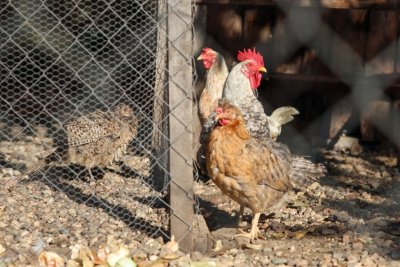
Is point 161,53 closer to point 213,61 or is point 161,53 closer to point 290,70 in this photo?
point 213,61

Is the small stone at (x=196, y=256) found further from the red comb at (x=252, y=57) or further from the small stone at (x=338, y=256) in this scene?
the red comb at (x=252, y=57)

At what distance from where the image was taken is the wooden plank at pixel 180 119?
3.68 meters

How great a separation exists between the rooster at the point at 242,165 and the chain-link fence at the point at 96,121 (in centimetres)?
31

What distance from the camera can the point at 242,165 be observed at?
166 inches

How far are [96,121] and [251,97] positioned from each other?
1.19 m

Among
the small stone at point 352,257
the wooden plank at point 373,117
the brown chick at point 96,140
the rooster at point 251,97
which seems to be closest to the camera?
the small stone at point 352,257

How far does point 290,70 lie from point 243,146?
2.37 meters

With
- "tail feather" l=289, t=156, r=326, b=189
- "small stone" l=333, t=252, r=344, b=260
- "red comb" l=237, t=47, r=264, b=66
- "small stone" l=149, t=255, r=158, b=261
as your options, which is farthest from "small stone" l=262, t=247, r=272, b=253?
"red comb" l=237, t=47, r=264, b=66

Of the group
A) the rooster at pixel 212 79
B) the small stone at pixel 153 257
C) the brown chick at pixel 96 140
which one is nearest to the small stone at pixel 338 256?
the small stone at pixel 153 257

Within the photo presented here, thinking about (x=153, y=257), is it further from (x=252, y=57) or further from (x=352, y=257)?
(x=252, y=57)

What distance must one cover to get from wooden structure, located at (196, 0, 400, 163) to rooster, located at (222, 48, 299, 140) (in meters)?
0.69

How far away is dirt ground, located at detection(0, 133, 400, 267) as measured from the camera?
12.9ft

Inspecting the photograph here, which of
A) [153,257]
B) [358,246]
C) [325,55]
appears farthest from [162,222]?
[325,55]

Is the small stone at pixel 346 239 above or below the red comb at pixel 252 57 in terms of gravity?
below
